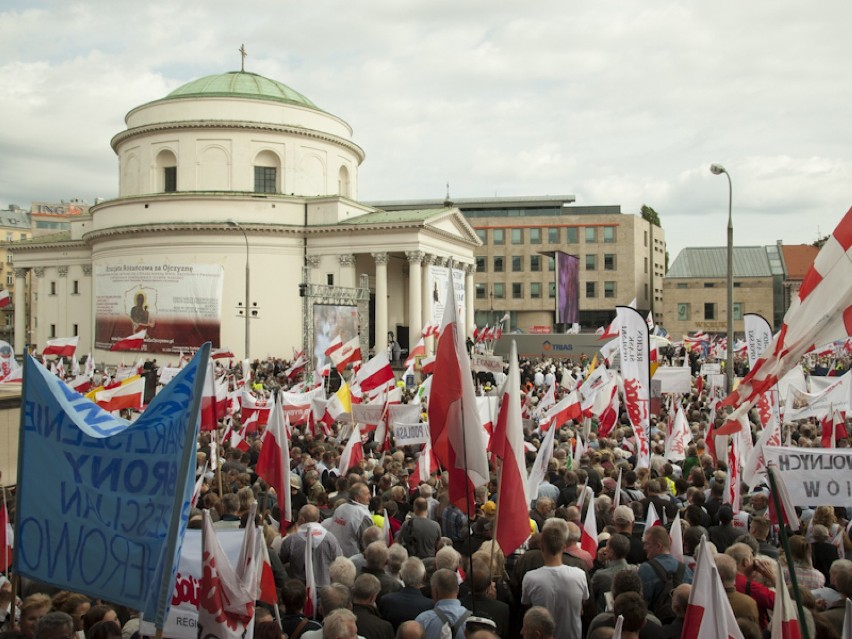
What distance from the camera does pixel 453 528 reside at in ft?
27.4

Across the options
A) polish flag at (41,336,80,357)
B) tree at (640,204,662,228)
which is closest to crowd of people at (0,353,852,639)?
polish flag at (41,336,80,357)

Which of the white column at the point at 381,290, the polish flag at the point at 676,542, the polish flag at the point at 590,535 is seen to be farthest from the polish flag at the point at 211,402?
the white column at the point at 381,290

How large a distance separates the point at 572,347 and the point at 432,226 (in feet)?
36.9

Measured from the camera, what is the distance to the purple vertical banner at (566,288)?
192 feet

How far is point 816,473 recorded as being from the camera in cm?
699

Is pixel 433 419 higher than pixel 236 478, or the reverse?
pixel 433 419

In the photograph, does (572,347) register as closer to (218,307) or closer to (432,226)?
(432,226)

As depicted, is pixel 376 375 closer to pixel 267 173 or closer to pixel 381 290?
pixel 381 290

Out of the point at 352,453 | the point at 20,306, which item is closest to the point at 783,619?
the point at 352,453

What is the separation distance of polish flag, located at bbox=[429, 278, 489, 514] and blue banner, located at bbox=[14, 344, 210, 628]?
2663mm

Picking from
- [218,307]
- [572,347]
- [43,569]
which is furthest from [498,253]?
[43,569]

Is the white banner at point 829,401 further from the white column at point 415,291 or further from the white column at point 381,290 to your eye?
the white column at point 381,290

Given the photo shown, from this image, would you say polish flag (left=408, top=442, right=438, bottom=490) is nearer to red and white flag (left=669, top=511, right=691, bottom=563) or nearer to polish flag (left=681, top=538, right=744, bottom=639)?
red and white flag (left=669, top=511, right=691, bottom=563)

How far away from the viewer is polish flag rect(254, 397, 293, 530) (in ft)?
27.1
